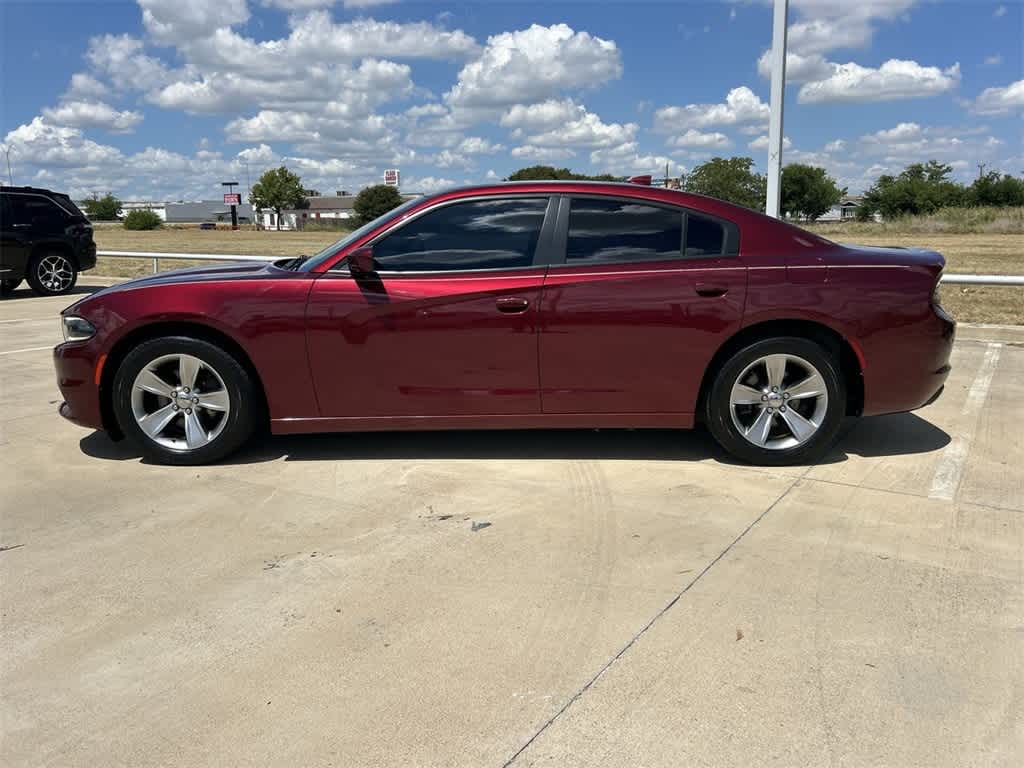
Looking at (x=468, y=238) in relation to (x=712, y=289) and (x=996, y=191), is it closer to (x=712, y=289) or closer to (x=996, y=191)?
(x=712, y=289)

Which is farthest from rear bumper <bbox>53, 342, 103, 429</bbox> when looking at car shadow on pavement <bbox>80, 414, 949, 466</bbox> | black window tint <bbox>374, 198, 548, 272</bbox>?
black window tint <bbox>374, 198, 548, 272</bbox>

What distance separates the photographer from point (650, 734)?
2.36 metres

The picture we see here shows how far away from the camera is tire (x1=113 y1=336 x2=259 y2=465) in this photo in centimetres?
462

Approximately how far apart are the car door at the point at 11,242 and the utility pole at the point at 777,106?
11390 mm

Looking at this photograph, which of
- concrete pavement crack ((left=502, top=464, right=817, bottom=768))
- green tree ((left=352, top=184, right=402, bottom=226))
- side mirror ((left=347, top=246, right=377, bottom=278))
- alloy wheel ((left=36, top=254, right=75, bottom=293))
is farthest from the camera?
green tree ((left=352, top=184, right=402, bottom=226))

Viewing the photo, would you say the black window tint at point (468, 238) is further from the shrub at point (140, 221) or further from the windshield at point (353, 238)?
the shrub at point (140, 221)

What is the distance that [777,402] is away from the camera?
4625 millimetres

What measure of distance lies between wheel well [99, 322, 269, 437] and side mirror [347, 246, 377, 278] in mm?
784

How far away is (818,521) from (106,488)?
3.64 metres

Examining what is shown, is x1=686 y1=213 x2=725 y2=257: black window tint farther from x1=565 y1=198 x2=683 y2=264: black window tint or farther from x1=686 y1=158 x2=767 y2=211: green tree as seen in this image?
x1=686 y1=158 x2=767 y2=211: green tree

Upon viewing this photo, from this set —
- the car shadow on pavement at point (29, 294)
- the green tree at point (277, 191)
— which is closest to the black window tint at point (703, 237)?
the car shadow on pavement at point (29, 294)

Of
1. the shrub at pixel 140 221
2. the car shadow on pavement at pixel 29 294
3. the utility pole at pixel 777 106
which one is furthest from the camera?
the shrub at pixel 140 221

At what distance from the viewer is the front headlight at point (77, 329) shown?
15.4 feet

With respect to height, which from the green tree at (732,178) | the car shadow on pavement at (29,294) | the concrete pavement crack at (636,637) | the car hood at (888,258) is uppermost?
the green tree at (732,178)
